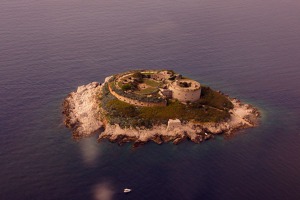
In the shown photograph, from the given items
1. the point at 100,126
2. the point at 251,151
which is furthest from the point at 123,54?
the point at 251,151

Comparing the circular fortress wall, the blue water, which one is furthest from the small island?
the blue water

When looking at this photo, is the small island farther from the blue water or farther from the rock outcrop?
the blue water

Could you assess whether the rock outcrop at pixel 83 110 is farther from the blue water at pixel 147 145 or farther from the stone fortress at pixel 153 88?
the stone fortress at pixel 153 88

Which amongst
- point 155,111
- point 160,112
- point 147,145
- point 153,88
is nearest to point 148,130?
point 147,145

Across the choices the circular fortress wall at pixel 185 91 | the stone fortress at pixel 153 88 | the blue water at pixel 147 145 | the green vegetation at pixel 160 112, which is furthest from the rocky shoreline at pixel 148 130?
the circular fortress wall at pixel 185 91

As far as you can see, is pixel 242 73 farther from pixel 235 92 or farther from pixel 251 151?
pixel 251 151

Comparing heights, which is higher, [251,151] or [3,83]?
[3,83]
